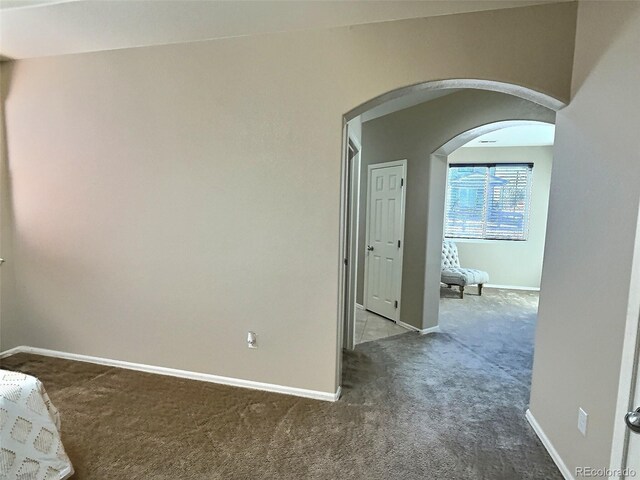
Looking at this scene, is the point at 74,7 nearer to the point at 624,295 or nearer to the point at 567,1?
the point at 567,1

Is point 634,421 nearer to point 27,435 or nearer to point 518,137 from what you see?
point 27,435

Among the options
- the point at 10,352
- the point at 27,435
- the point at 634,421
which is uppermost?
the point at 634,421

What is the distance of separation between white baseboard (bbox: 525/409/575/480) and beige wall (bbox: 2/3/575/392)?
1367 millimetres

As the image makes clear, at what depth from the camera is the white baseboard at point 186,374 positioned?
2568 mm

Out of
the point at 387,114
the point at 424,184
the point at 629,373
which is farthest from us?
the point at 387,114

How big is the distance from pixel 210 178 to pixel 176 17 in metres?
1.08

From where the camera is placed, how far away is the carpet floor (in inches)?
73.7

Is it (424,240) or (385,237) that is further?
(385,237)

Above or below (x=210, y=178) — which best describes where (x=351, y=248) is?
below

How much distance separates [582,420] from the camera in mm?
1706

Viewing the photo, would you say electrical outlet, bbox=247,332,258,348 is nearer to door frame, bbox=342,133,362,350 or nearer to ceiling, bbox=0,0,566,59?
door frame, bbox=342,133,362,350

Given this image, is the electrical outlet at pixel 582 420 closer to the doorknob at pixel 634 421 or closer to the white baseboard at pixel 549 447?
the white baseboard at pixel 549 447

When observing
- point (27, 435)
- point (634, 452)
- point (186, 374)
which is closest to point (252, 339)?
point (186, 374)

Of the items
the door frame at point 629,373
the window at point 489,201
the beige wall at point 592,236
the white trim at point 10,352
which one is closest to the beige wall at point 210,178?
the white trim at point 10,352
